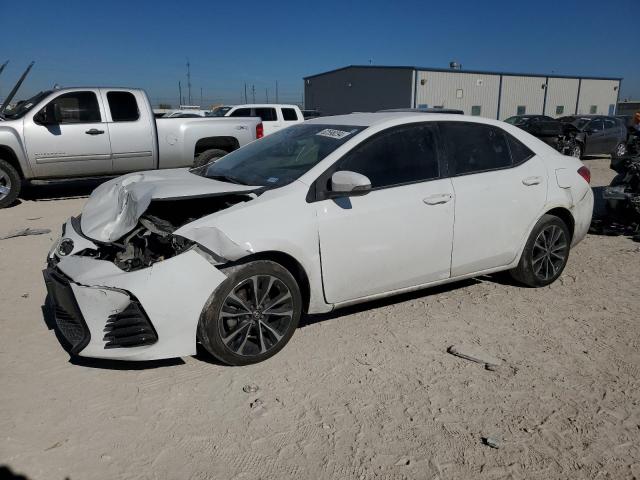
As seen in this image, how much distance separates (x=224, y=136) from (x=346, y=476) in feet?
28.2

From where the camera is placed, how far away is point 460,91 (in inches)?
1457

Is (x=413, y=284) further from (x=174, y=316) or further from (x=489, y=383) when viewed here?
(x=174, y=316)

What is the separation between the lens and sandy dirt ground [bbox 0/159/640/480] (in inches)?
101

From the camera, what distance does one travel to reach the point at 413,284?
→ 405 centimetres

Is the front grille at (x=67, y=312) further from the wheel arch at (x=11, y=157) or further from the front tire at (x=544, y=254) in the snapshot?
the wheel arch at (x=11, y=157)

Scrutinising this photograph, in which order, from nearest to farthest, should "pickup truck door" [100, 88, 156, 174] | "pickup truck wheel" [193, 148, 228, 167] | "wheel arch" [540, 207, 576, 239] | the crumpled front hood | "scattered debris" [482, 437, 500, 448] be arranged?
"scattered debris" [482, 437, 500, 448]
the crumpled front hood
"wheel arch" [540, 207, 576, 239]
"pickup truck door" [100, 88, 156, 174]
"pickup truck wheel" [193, 148, 228, 167]

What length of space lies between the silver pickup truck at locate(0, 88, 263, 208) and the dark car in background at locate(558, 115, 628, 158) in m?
12.0

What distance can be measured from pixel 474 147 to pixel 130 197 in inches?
111

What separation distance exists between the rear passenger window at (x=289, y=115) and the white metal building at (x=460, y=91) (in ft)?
61.7

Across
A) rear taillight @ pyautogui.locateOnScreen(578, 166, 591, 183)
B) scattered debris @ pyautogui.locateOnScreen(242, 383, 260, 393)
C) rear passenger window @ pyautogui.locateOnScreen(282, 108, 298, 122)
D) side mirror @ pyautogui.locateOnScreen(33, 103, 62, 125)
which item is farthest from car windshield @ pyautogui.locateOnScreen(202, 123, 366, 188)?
rear passenger window @ pyautogui.locateOnScreen(282, 108, 298, 122)

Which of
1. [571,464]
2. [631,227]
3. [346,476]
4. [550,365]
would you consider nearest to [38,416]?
[346,476]

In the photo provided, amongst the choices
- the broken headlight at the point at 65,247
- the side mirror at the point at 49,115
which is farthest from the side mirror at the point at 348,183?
the side mirror at the point at 49,115

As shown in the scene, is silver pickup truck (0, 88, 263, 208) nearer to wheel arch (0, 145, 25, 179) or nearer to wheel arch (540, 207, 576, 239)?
wheel arch (0, 145, 25, 179)

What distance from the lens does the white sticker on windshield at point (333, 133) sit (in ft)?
13.0
